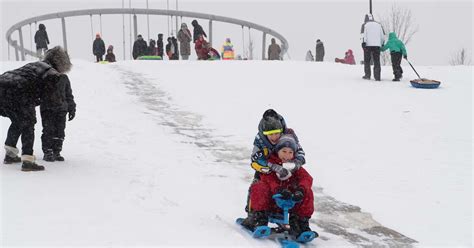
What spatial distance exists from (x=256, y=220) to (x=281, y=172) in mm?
475

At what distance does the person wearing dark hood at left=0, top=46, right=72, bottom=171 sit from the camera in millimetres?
5762

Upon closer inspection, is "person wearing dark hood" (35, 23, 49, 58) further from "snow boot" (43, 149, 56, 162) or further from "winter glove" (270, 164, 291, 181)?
"winter glove" (270, 164, 291, 181)

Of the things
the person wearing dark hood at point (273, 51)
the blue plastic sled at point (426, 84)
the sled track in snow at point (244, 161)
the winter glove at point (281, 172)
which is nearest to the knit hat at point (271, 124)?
the winter glove at point (281, 172)

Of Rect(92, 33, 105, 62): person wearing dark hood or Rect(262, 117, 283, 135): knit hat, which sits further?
Rect(92, 33, 105, 62): person wearing dark hood

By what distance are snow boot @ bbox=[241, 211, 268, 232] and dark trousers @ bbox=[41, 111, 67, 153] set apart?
2805 millimetres

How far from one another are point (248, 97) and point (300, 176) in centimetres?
806

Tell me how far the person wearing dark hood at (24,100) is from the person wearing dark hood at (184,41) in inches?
729

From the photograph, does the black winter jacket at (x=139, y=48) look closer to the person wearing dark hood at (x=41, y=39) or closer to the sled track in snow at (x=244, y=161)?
the person wearing dark hood at (x=41, y=39)

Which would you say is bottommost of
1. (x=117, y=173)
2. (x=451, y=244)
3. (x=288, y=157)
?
(x=451, y=244)

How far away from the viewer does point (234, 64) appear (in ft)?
63.5

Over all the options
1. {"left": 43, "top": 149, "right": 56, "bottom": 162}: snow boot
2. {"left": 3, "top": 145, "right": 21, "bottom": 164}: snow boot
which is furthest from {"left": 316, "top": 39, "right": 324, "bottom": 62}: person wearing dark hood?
{"left": 3, "top": 145, "right": 21, "bottom": 164}: snow boot

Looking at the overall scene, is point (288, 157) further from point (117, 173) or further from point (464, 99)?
point (464, 99)

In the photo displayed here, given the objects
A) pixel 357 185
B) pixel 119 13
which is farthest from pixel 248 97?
pixel 119 13

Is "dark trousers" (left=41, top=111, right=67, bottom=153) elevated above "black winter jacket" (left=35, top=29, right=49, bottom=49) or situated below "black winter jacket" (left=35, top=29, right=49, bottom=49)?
below
